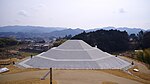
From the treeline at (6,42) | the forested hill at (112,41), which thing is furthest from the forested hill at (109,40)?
the treeline at (6,42)

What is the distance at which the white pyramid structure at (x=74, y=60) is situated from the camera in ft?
105

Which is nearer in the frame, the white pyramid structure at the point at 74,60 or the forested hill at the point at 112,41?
the white pyramid structure at the point at 74,60

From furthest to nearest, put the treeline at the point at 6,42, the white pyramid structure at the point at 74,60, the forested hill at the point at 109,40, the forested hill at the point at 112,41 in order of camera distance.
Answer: the treeline at the point at 6,42 < the forested hill at the point at 109,40 < the forested hill at the point at 112,41 < the white pyramid structure at the point at 74,60

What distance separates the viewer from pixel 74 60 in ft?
111

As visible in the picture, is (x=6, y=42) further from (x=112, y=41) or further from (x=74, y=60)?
(x=74, y=60)

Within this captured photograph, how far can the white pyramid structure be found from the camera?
32.1 meters

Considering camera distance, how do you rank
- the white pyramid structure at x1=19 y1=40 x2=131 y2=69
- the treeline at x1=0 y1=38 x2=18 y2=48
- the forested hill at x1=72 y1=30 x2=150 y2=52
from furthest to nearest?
the treeline at x1=0 y1=38 x2=18 y2=48, the forested hill at x1=72 y1=30 x2=150 y2=52, the white pyramid structure at x1=19 y1=40 x2=131 y2=69

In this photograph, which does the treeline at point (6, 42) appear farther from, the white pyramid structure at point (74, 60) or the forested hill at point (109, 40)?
the white pyramid structure at point (74, 60)

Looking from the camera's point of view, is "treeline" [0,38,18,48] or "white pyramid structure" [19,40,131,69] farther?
"treeline" [0,38,18,48]

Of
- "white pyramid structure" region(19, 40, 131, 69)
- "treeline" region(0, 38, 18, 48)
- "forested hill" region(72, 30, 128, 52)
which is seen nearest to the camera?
"white pyramid structure" region(19, 40, 131, 69)

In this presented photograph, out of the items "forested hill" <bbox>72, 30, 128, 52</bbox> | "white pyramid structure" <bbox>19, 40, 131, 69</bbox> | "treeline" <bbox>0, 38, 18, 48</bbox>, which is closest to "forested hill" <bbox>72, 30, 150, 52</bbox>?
"forested hill" <bbox>72, 30, 128, 52</bbox>

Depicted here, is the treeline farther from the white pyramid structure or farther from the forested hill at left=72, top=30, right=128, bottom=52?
the white pyramid structure

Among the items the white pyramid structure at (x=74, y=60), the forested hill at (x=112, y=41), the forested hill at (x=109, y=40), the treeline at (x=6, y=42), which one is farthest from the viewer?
the treeline at (x=6, y=42)

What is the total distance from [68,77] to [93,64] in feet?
29.4
